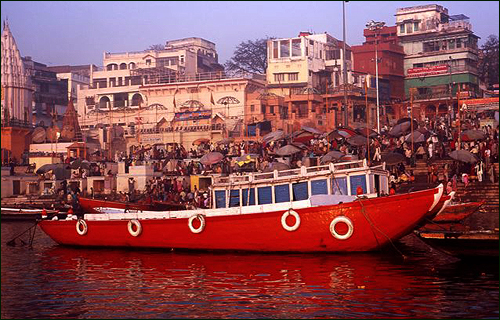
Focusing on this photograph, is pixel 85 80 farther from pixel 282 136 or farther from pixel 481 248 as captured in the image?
pixel 481 248

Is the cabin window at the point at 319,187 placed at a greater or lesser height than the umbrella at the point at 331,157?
lesser

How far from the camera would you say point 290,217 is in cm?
1939

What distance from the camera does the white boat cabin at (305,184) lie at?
65.1 feet

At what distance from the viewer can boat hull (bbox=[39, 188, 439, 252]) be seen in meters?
18.7

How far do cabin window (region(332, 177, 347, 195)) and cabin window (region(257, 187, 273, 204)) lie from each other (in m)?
1.99

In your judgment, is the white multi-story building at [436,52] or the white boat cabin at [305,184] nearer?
the white boat cabin at [305,184]

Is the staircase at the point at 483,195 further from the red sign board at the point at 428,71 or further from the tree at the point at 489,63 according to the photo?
the tree at the point at 489,63

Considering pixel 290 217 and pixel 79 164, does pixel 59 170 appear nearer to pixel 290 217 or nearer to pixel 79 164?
pixel 79 164

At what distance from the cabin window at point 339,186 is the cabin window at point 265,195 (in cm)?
199

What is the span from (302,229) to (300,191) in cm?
132

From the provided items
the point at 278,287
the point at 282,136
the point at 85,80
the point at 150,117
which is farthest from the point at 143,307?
the point at 85,80

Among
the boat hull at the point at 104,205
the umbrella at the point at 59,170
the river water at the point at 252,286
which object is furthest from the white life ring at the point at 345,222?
the umbrella at the point at 59,170

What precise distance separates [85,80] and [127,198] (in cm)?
4969

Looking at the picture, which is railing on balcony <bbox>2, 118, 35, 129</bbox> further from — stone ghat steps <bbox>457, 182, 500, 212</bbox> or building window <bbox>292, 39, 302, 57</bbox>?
stone ghat steps <bbox>457, 182, 500, 212</bbox>
